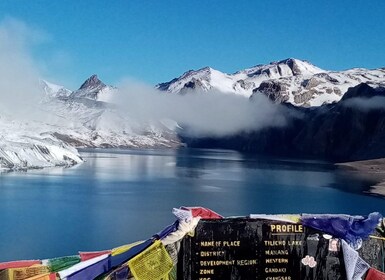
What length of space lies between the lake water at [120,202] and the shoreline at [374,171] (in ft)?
6.93

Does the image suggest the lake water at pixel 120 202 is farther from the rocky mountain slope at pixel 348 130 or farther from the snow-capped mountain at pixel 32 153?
the rocky mountain slope at pixel 348 130

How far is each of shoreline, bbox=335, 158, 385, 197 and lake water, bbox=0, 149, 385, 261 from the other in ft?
6.93

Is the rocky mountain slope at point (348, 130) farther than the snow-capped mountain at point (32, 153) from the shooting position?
Yes

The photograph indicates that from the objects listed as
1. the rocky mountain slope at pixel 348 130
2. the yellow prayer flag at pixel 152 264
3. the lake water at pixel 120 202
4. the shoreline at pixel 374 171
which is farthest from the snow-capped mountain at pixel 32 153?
the yellow prayer flag at pixel 152 264

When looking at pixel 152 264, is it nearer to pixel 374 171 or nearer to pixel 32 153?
pixel 32 153

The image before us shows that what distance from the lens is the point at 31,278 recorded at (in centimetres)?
576

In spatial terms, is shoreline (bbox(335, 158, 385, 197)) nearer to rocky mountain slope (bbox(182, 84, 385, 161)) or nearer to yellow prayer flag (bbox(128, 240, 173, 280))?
rocky mountain slope (bbox(182, 84, 385, 161))

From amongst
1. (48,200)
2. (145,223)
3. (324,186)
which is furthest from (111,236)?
(324,186)

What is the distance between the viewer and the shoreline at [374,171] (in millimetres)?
70825

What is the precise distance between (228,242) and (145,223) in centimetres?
3157

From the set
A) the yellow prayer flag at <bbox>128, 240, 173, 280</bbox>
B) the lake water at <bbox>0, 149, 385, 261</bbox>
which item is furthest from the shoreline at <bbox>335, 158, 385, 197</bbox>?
the yellow prayer flag at <bbox>128, 240, 173, 280</bbox>

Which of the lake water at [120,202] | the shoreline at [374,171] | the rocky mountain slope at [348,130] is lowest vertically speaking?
the lake water at [120,202]

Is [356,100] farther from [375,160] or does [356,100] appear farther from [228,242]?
[228,242]

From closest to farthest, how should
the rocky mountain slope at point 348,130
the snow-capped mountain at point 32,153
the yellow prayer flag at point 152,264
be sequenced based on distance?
the yellow prayer flag at point 152,264 < the snow-capped mountain at point 32,153 < the rocky mountain slope at point 348,130
